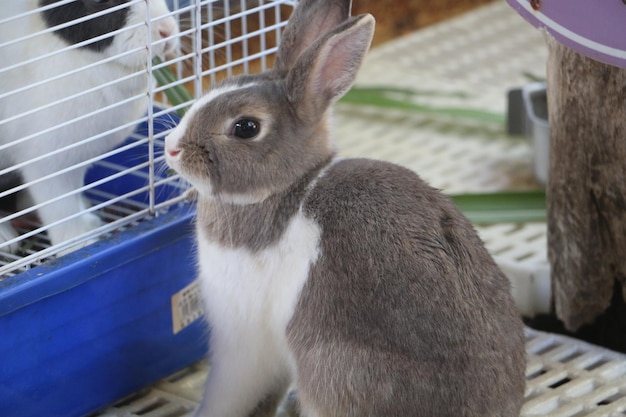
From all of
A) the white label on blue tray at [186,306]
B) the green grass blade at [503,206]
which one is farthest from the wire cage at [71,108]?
the green grass blade at [503,206]

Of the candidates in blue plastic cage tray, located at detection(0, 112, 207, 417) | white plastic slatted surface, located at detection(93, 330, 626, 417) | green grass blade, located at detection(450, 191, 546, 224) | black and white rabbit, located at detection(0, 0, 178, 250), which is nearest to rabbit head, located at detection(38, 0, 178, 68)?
black and white rabbit, located at detection(0, 0, 178, 250)

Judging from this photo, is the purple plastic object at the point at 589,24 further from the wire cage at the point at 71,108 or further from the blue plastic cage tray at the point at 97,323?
the blue plastic cage tray at the point at 97,323

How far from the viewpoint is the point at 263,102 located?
136 centimetres

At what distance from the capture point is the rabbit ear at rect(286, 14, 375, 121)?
1.31 m

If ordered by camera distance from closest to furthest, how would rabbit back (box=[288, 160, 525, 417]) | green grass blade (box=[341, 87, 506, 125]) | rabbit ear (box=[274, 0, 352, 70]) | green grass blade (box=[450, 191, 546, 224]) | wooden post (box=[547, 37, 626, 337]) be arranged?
rabbit back (box=[288, 160, 525, 417])
rabbit ear (box=[274, 0, 352, 70])
wooden post (box=[547, 37, 626, 337])
green grass blade (box=[450, 191, 546, 224])
green grass blade (box=[341, 87, 506, 125])

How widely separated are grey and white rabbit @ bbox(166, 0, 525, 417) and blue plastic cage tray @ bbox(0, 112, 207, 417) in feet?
0.56

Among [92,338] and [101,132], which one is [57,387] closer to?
[92,338]

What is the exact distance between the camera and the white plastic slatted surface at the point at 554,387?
1.59 metres

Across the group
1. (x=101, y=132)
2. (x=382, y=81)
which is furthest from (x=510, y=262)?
(x=382, y=81)

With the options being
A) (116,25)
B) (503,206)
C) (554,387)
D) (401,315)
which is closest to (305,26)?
(116,25)

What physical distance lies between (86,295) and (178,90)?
0.35 meters

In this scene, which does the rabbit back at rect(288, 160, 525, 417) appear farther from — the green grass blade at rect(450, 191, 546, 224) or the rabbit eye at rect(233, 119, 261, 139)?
the green grass blade at rect(450, 191, 546, 224)

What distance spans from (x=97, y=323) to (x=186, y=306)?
0.17m

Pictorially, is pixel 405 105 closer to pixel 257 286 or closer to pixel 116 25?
pixel 116 25
